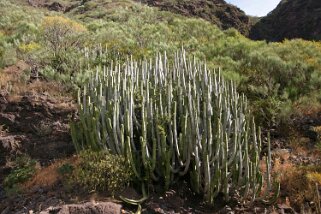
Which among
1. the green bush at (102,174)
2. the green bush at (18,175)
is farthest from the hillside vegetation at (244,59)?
the green bush at (102,174)

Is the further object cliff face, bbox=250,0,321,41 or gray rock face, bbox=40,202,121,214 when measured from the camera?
cliff face, bbox=250,0,321,41

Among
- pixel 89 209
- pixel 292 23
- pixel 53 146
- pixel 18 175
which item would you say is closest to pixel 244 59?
pixel 53 146

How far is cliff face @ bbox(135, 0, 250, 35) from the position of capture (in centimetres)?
4166

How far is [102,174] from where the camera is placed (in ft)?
22.2

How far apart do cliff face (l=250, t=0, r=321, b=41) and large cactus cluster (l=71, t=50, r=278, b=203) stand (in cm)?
2779

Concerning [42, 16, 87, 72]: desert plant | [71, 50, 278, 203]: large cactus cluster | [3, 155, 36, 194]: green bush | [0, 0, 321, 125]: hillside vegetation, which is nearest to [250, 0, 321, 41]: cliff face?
[0, 0, 321, 125]: hillside vegetation

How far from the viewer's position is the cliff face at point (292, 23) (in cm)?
3547

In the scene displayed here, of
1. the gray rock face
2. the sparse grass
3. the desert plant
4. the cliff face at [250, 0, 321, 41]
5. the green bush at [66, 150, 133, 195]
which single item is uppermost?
the cliff face at [250, 0, 321, 41]

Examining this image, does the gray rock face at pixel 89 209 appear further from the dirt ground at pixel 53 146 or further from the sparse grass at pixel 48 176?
the sparse grass at pixel 48 176

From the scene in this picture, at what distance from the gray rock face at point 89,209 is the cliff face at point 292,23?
3004 centimetres

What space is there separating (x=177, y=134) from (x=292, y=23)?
3400cm

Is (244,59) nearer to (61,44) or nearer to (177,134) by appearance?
(61,44)

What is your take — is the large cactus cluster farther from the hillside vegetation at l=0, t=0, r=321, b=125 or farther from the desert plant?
the desert plant

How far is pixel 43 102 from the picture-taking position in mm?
9828
